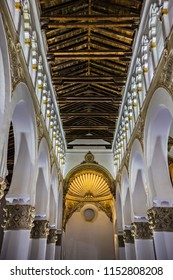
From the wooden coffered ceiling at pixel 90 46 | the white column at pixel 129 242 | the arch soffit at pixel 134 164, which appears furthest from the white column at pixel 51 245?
the wooden coffered ceiling at pixel 90 46

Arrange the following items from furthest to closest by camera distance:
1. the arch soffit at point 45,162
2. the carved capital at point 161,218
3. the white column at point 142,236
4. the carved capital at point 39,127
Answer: the white column at point 142,236 → the arch soffit at point 45,162 → the carved capital at point 39,127 → the carved capital at point 161,218

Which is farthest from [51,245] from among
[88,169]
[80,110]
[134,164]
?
[80,110]

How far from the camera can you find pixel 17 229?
283 inches

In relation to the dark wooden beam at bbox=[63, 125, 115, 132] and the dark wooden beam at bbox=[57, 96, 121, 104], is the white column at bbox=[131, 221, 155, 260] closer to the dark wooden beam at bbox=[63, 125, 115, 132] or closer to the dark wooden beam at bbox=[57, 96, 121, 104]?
the dark wooden beam at bbox=[57, 96, 121, 104]

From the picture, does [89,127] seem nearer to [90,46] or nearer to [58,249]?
[90,46]

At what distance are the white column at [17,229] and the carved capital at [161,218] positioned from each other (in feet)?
11.1

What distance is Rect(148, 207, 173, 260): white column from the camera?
7.16m

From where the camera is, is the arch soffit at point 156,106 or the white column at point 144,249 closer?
the arch soffit at point 156,106

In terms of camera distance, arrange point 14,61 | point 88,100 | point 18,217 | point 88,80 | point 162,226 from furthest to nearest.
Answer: point 88,100, point 88,80, point 162,226, point 18,217, point 14,61

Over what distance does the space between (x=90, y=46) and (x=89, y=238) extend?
12597mm

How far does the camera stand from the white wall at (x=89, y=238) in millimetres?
17094

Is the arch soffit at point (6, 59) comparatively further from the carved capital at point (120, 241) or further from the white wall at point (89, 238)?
the white wall at point (89, 238)

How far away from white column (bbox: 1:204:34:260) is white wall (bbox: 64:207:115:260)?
10.9 meters

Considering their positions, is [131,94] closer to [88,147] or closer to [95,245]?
[88,147]
